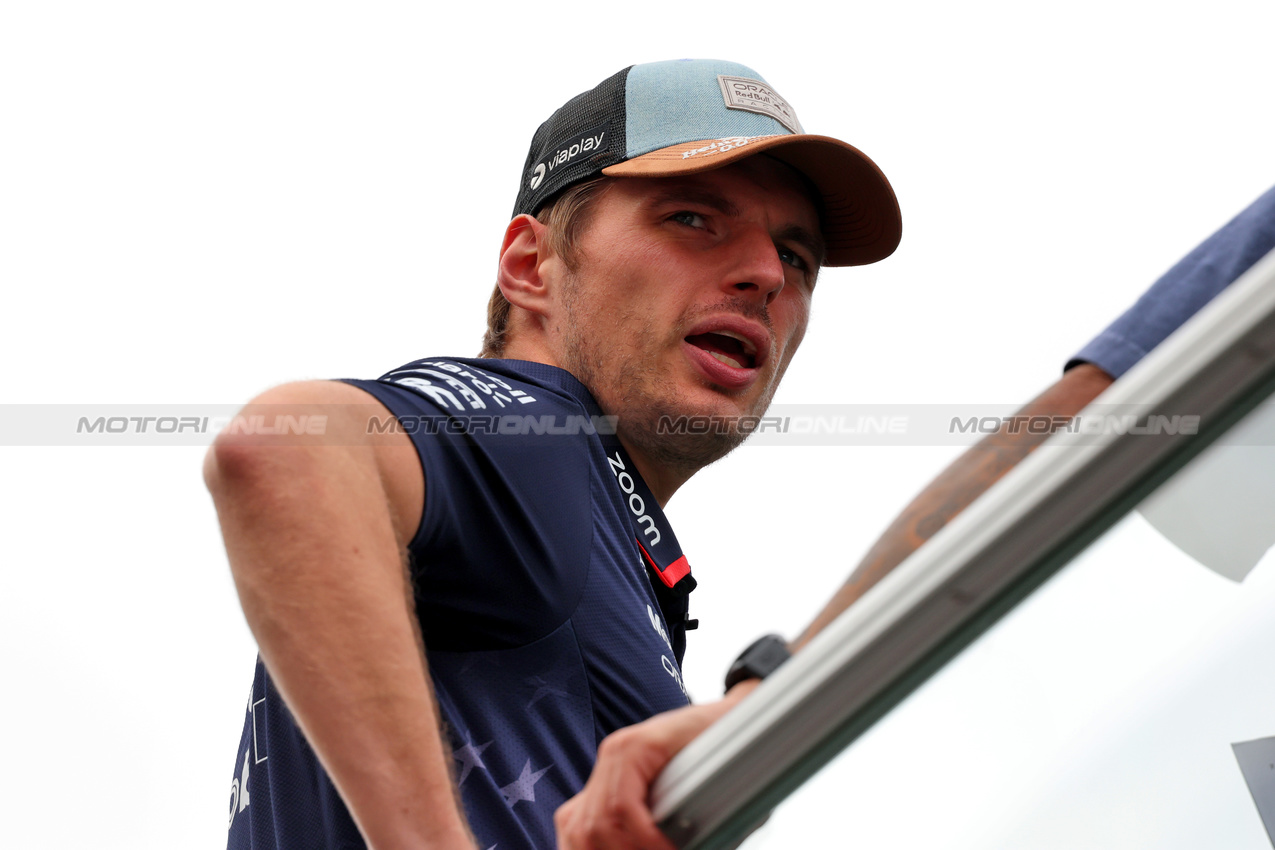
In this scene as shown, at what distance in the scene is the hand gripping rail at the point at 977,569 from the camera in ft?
1.60

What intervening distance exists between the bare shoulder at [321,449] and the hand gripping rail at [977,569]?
0.40 m

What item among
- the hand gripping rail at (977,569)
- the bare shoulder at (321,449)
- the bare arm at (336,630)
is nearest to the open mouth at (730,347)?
the bare shoulder at (321,449)

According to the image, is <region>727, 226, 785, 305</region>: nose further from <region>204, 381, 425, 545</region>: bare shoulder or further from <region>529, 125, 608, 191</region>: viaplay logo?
<region>204, 381, 425, 545</region>: bare shoulder

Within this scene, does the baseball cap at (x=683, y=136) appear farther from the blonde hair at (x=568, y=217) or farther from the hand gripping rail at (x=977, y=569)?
the hand gripping rail at (x=977, y=569)

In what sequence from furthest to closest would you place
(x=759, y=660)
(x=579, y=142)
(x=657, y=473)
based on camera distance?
(x=579, y=142)
(x=657, y=473)
(x=759, y=660)

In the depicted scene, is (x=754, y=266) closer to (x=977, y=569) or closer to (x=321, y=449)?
(x=321, y=449)

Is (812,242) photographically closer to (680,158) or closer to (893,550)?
(680,158)

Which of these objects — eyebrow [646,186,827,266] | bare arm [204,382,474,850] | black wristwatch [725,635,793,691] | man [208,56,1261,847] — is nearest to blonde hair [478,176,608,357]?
man [208,56,1261,847]

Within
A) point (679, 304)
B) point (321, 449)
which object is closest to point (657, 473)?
point (679, 304)

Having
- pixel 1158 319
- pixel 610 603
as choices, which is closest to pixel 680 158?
pixel 610 603

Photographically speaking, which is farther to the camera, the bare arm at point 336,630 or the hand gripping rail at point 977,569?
the bare arm at point 336,630

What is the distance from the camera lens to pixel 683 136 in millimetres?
1738

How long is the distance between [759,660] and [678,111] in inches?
51.6

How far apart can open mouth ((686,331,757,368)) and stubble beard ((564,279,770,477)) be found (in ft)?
0.31
